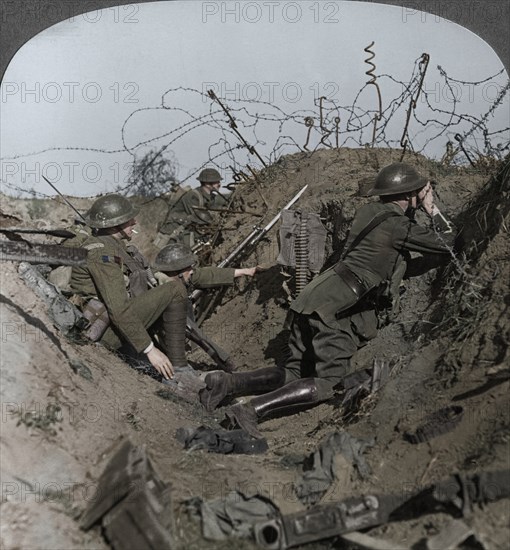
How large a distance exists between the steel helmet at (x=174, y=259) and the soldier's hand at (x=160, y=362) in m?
1.14

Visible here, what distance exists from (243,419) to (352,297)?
1.57 m

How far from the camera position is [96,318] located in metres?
6.93

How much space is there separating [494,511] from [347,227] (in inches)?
180

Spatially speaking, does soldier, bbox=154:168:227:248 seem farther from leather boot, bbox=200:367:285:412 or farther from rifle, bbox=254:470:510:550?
rifle, bbox=254:470:510:550

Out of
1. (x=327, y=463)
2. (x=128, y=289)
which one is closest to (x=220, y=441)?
(x=327, y=463)

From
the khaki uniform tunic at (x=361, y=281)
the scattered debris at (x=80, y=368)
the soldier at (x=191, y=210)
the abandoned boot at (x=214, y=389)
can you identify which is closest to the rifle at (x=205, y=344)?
the abandoned boot at (x=214, y=389)

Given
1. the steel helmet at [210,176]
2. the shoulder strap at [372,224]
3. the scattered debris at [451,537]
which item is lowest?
the scattered debris at [451,537]

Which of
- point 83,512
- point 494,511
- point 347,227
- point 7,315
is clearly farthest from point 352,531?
point 347,227

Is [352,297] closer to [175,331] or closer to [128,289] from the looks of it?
[175,331]

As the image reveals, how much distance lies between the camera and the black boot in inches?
257

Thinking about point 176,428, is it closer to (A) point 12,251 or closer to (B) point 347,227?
(A) point 12,251

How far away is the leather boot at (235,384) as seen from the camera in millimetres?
6949

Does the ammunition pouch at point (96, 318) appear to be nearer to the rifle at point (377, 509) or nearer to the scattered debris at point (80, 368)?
the scattered debris at point (80, 368)

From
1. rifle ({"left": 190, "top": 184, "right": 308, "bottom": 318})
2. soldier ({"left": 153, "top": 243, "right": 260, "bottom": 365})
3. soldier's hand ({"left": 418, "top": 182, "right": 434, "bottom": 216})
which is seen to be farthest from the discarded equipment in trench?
soldier's hand ({"left": 418, "top": 182, "right": 434, "bottom": 216})
